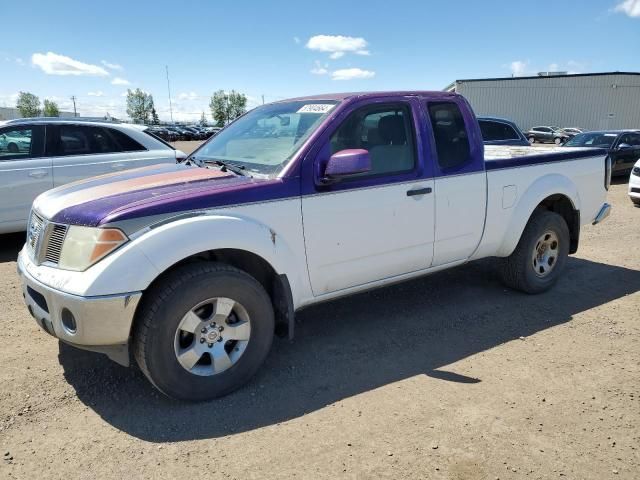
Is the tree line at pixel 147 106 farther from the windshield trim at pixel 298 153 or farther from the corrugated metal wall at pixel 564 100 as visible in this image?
the windshield trim at pixel 298 153

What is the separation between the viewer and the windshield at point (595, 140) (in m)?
14.5

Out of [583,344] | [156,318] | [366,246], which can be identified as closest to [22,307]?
[156,318]

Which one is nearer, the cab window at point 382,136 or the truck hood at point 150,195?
the truck hood at point 150,195

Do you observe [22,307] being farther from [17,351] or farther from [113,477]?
[113,477]

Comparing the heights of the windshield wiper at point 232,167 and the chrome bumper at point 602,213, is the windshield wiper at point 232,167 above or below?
above

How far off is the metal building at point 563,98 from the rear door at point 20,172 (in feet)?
159

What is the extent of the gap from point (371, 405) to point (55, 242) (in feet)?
7.03

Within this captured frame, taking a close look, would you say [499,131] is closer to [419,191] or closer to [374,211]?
[419,191]

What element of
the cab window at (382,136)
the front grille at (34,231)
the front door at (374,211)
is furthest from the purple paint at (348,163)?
the front grille at (34,231)

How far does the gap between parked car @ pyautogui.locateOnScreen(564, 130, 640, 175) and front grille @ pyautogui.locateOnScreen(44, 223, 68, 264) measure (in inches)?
572

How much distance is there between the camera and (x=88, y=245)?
9.35 feet

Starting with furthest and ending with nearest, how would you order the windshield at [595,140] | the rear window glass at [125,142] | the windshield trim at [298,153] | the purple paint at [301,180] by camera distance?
1. the windshield at [595,140]
2. the rear window glass at [125,142]
3. the windshield trim at [298,153]
4. the purple paint at [301,180]

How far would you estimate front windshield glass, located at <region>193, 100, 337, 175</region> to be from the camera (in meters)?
3.57

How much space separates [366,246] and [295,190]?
2.35ft
